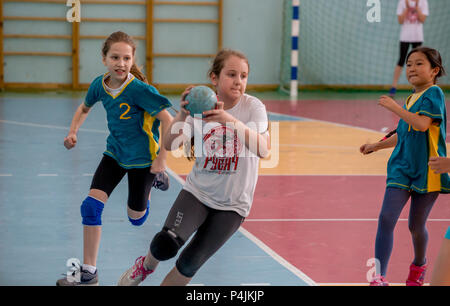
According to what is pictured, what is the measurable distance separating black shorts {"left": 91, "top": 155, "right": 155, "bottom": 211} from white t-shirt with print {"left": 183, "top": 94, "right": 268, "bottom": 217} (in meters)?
0.84

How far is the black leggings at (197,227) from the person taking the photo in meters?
3.33

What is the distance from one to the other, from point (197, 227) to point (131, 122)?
43.0 inches

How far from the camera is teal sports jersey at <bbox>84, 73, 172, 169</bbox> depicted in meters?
4.26

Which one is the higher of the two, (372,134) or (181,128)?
(181,128)

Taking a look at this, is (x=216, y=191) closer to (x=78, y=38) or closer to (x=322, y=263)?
(x=322, y=263)

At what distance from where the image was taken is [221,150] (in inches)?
135

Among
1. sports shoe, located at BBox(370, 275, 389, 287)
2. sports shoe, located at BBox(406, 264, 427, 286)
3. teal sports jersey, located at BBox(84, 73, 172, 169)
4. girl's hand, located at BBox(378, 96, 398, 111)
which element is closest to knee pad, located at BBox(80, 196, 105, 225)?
teal sports jersey, located at BBox(84, 73, 172, 169)

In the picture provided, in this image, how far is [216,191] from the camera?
343cm

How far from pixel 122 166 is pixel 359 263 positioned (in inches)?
59.2

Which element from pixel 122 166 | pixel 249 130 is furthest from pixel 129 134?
pixel 249 130

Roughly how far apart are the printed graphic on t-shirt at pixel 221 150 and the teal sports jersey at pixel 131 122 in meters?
0.85

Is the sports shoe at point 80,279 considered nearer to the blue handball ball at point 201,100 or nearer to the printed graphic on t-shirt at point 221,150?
the printed graphic on t-shirt at point 221,150

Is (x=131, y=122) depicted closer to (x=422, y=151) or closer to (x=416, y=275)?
(x=422, y=151)

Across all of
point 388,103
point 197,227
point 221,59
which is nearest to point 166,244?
point 197,227
